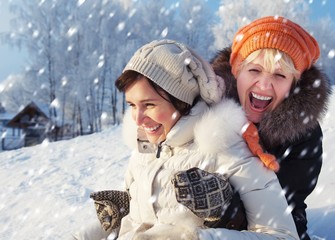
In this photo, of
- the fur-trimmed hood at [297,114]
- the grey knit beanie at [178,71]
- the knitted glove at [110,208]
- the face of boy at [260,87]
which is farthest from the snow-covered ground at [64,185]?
the grey knit beanie at [178,71]

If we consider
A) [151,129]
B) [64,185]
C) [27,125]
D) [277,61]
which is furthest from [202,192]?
[27,125]

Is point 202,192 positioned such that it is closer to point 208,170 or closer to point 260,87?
point 208,170

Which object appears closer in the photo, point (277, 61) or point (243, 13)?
point (277, 61)

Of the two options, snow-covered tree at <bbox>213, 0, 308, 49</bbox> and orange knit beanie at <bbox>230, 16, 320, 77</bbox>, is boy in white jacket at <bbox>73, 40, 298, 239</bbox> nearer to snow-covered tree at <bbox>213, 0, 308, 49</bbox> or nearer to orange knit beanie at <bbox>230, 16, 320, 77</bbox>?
orange knit beanie at <bbox>230, 16, 320, 77</bbox>

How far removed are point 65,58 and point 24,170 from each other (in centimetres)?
1403

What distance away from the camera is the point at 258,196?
4.66ft

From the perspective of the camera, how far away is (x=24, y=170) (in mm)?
5754

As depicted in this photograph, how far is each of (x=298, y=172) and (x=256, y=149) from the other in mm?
387

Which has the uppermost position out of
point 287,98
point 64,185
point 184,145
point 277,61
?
point 277,61

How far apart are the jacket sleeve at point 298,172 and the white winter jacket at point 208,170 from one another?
32 cm

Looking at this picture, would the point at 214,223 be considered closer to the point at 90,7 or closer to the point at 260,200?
the point at 260,200

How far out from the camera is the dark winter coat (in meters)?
1.71

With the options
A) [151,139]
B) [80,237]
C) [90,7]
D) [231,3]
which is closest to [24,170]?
[80,237]

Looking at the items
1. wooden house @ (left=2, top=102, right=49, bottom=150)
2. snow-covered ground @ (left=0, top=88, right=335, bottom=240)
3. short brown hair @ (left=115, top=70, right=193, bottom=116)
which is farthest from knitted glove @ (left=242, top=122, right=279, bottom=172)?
wooden house @ (left=2, top=102, right=49, bottom=150)
